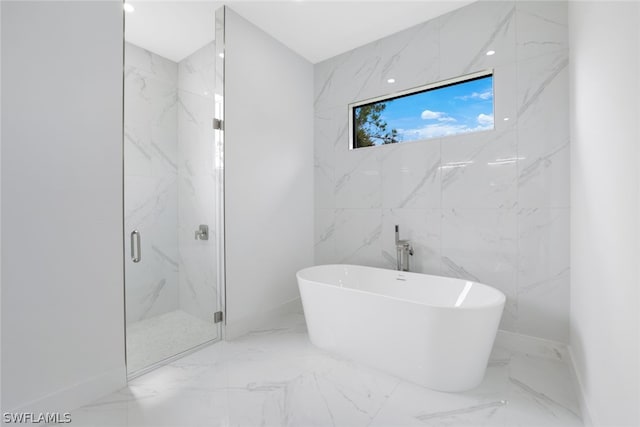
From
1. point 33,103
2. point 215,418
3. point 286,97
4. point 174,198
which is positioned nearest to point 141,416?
point 215,418

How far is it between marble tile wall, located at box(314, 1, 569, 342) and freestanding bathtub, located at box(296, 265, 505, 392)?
0.33 meters

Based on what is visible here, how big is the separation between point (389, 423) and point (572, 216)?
1.81 m

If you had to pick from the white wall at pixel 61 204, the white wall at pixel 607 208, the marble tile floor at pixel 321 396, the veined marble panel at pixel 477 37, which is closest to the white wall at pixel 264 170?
the marble tile floor at pixel 321 396

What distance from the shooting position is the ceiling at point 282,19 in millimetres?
2402

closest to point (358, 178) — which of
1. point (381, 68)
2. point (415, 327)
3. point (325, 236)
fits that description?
point (325, 236)

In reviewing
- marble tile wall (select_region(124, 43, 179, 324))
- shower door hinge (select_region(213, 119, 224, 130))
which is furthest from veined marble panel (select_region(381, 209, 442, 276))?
marble tile wall (select_region(124, 43, 179, 324))

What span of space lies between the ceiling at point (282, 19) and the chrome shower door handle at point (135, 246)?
5.47ft

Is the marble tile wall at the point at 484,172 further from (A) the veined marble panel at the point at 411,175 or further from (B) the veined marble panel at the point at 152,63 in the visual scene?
(B) the veined marble panel at the point at 152,63

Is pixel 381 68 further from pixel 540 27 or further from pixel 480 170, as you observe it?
pixel 480 170

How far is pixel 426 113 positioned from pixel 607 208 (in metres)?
1.86

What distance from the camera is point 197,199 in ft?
8.21

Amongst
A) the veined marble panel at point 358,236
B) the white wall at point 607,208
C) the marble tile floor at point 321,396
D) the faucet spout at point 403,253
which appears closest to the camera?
the white wall at point 607,208

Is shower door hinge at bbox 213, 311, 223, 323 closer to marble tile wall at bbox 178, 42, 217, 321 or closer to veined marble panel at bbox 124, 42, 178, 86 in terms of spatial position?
marble tile wall at bbox 178, 42, 217, 321

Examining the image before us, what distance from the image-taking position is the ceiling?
2.40m
